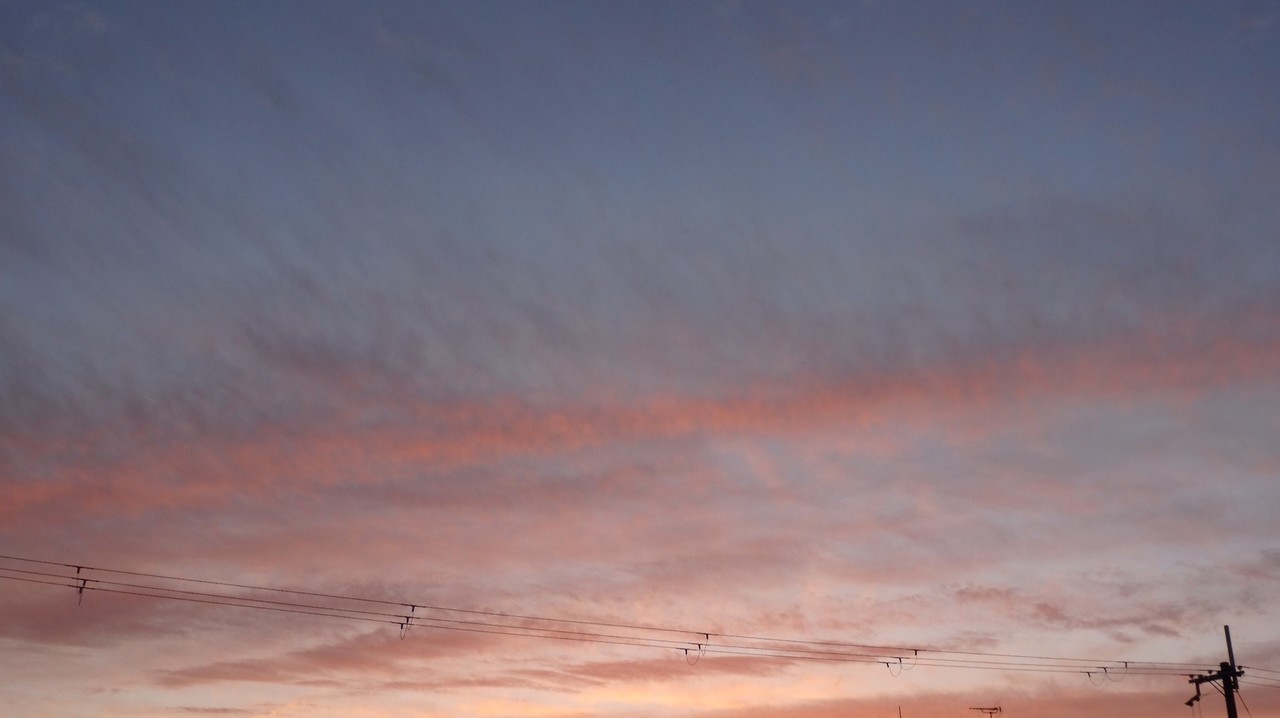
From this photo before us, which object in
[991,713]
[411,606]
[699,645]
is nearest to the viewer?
[411,606]

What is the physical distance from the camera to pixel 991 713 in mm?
98375

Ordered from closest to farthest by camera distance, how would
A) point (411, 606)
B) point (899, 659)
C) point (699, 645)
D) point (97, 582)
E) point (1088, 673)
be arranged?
point (97, 582)
point (411, 606)
point (699, 645)
point (899, 659)
point (1088, 673)

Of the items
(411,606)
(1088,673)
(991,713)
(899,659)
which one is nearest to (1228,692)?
(1088,673)

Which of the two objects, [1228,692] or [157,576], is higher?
[157,576]

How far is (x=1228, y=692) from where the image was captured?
175ft

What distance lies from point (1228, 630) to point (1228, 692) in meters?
3.17

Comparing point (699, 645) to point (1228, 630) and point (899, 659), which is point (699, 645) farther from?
point (1228, 630)

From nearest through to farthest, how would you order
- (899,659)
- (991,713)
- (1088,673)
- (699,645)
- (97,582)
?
(97,582)
(699,645)
(899,659)
(1088,673)
(991,713)

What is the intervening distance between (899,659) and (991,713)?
56551 millimetres

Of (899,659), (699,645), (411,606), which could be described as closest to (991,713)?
(899,659)

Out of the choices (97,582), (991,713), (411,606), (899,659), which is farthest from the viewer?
(991,713)

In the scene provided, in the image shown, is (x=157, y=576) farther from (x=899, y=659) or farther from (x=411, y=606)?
(x=899, y=659)

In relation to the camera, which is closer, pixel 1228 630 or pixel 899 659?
pixel 899 659

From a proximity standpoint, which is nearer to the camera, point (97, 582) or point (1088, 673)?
point (97, 582)
